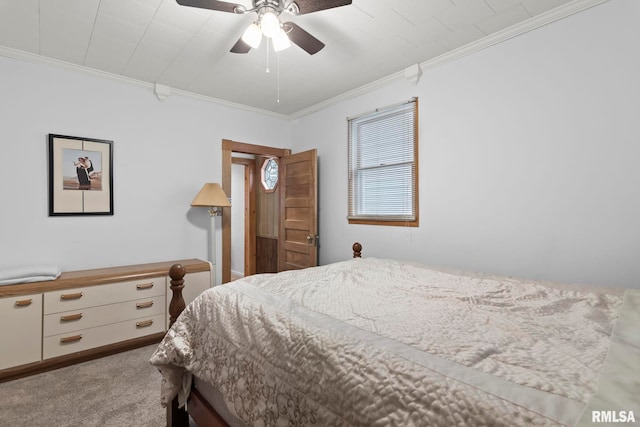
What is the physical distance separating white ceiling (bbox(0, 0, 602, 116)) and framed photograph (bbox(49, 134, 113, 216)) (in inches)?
29.6

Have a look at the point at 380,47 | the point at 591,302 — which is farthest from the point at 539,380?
the point at 380,47

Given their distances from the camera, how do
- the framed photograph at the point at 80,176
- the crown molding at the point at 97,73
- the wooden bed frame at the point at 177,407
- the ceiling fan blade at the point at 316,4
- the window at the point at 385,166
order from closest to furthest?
Result: the wooden bed frame at the point at 177,407 → the ceiling fan blade at the point at 316,4 → the crown molding at the point at 97,73 → the framed photograph at the point at 80,176 → the window at the point at 385,166

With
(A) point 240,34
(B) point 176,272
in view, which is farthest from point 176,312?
(A) point 240,34

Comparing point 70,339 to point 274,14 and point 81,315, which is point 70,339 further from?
point 274,14

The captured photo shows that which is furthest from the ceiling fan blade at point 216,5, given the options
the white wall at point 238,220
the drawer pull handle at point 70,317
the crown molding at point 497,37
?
the white wall at point 238,220

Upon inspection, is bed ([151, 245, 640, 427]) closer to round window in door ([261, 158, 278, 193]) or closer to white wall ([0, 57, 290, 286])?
white wall ([0, 57, 290, 286])

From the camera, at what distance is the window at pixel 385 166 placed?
10.2 feet

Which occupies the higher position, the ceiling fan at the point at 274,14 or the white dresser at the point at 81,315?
the ceiling fan at the point at 274,14

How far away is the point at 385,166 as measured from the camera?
333 cm

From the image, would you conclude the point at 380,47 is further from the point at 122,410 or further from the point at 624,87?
the point at 122,410

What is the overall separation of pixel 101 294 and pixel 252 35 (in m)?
2.46

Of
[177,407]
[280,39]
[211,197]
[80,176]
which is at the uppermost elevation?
[280,39]

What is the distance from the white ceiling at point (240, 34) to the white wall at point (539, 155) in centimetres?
23

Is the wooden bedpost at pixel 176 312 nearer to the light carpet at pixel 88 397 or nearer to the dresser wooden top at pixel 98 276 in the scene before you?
the light carpet at pixel 88 397
